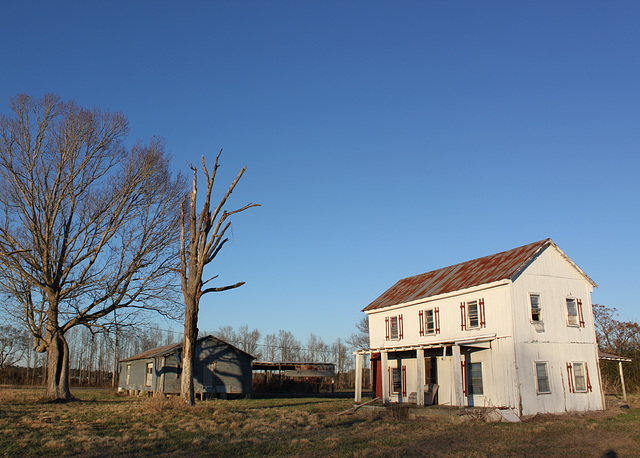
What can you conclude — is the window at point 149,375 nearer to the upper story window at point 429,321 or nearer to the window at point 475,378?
the upper story window at point 429,321

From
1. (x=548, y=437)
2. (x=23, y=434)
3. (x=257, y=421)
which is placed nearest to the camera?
(x=23, y=434)

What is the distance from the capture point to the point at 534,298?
22422mm

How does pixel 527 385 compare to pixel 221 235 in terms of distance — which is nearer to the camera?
pixel 527 385

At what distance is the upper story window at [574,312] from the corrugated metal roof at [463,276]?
2.47 meters

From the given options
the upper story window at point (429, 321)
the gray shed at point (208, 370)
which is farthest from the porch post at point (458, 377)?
the gray shed at point (208, 370)

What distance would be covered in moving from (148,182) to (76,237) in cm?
445

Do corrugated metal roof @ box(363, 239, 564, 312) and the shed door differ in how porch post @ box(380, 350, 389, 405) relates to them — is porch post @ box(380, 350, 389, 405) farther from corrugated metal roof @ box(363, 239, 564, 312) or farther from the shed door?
the shed door

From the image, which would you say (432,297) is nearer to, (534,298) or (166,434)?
(534,298)

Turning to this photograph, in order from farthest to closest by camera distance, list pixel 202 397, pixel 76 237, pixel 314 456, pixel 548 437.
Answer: pixel 202 397 < pixel 76 237 < pixel 548 437 < pixel 314 456

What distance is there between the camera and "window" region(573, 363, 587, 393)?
73.4ft

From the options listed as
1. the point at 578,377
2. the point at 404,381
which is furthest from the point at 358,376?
the point at 578,377

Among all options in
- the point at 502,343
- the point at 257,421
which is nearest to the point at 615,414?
the point at 502,343

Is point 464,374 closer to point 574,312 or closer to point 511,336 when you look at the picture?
point 511,336

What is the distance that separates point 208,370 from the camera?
1433 inches
